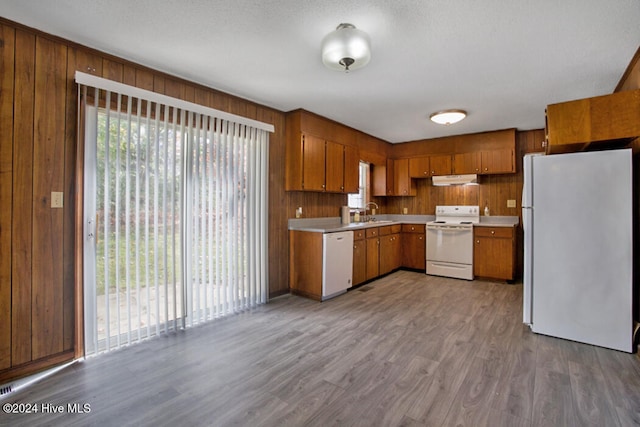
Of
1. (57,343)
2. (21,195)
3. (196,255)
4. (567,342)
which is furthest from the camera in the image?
(196,255)

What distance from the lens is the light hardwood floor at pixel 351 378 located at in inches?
68.7

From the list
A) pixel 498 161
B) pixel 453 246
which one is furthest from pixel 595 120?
pixel 453 246

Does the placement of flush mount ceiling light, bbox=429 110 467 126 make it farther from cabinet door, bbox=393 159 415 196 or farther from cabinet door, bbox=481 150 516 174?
cabinet door, bbox=393 159 415 196

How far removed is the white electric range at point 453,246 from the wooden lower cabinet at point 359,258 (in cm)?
143

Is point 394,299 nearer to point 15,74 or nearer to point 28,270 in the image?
point 28,270

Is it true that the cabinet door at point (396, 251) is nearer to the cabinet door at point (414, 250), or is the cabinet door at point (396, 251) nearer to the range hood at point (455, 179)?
the cabinet door at point (414, 250)

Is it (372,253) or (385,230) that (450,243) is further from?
(372,253)

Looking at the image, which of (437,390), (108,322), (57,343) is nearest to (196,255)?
(108,322)

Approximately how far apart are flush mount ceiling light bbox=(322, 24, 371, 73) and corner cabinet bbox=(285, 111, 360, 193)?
1.78 meters

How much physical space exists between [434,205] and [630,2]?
432 cm

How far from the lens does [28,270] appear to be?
2160mm

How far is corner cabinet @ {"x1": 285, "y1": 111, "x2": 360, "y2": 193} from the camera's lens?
402 centimetres

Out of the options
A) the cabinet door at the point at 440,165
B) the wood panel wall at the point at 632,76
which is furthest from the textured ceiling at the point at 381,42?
the cabinet door at the point at 440,165

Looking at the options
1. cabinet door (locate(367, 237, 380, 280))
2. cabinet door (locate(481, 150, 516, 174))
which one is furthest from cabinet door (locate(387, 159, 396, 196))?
cabinet door (locate(481, 150, 516, 174))
